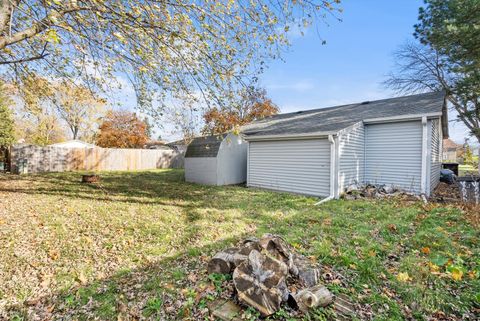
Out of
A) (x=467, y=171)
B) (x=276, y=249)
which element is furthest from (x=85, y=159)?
(x=467, y=171)

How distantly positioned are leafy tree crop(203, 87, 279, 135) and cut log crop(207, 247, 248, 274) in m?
3.02

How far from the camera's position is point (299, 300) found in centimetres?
248

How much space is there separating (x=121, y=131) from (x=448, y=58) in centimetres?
2735

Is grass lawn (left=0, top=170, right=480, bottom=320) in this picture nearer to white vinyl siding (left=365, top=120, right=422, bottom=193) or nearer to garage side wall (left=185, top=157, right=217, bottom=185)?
white vinyl siding (left=365, top=120, right=422, bottom=193)

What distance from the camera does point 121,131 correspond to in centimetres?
2625

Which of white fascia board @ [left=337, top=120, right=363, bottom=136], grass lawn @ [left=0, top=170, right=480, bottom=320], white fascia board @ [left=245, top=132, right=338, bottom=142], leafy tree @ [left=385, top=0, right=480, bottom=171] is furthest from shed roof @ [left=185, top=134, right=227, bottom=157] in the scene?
leafy tree @ [left=385, top=0, right=480, bottom=171]

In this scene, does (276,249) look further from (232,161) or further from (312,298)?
(232,161)

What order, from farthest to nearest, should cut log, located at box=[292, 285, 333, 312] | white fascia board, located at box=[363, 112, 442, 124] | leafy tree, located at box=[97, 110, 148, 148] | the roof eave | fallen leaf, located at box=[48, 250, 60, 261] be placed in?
leafy tree, located at box=[97, 110, 148, 148]
the roof eave
white fascia board, located at box=[363, 112, 442, 124]
fallen leaf, located at box=[48, 250, 60, 261]
cut log, located at box=[292, 285, 333, 312]

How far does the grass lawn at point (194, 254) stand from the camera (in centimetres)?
264

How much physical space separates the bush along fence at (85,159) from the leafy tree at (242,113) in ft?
21.1

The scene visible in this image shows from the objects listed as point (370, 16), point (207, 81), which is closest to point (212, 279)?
point (207, 81)

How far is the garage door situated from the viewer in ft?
28.0

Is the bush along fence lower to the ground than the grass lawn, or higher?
higher

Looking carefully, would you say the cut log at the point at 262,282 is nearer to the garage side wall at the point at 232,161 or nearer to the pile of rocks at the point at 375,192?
the pile of rocks at the point at 375,192
